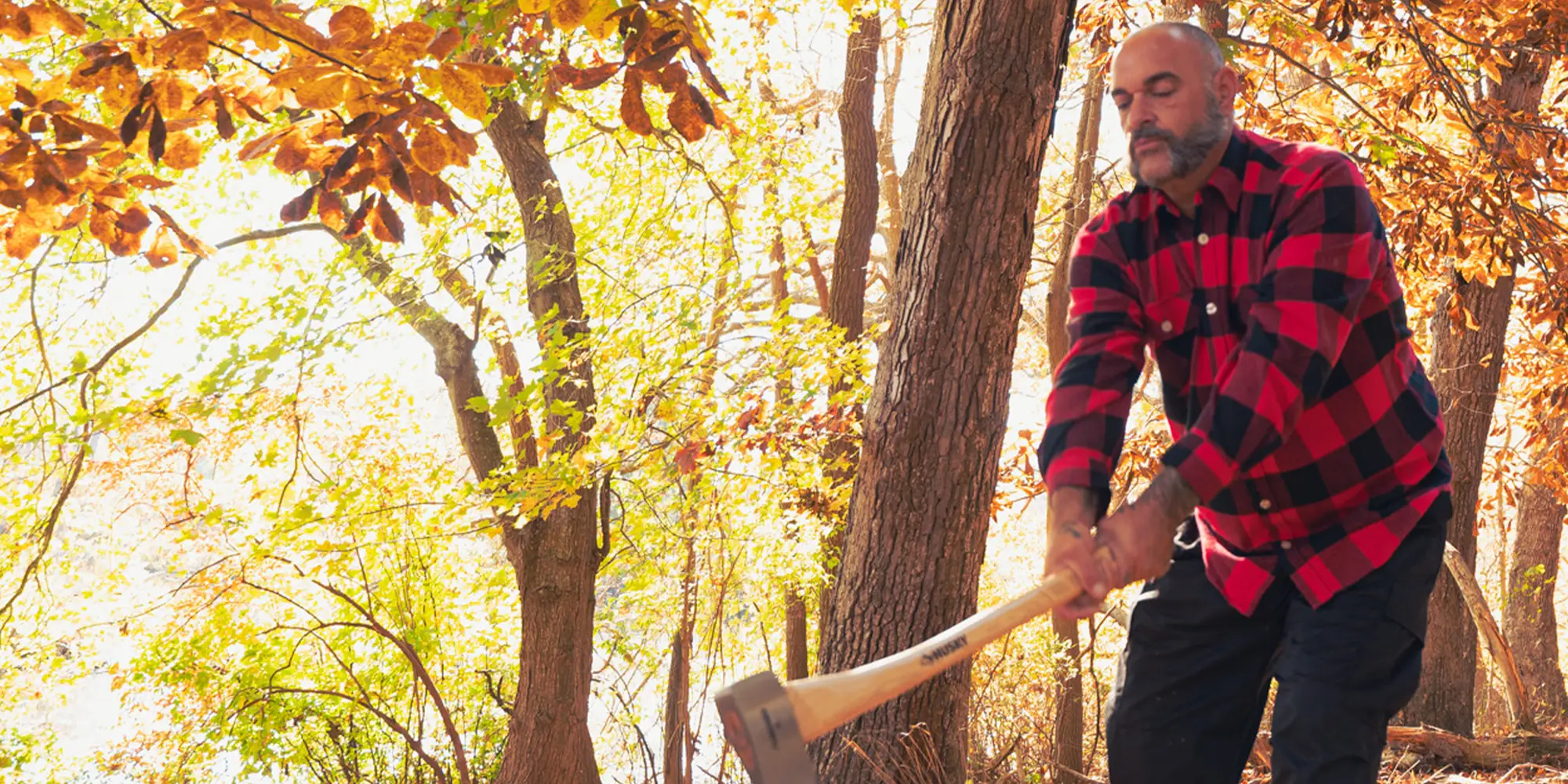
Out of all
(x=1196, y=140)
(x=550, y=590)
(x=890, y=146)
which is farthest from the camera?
(x=890, y=146)

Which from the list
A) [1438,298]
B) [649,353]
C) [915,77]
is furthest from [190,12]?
[915,77]

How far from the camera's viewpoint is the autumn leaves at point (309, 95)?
2.57m

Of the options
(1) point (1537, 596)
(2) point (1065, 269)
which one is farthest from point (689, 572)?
(1) point (1537, 596)

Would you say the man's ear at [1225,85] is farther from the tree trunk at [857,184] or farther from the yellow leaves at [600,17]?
the tree trunk at [857,184]

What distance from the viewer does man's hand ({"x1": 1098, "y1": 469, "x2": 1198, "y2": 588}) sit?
5.94 ft

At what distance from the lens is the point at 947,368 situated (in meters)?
3.73

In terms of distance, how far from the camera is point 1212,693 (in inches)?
84.3

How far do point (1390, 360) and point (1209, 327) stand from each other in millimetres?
295

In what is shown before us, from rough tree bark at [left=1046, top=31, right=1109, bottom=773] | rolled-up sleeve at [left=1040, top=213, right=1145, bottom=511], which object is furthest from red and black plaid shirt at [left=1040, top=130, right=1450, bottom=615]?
rough tree bark at [left=1046, top=31, right=1109, bottom=773]

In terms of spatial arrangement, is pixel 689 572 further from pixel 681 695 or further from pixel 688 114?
pixel 688 114

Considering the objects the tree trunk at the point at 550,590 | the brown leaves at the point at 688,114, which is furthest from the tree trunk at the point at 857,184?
the brown leaves at the point at 688,114

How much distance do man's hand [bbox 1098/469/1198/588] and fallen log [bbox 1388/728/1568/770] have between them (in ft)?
16.4

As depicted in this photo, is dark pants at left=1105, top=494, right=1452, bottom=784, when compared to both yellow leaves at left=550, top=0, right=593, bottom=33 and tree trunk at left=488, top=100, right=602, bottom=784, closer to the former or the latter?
yellow leaves at left=550, top=0, right=593, bottom=33

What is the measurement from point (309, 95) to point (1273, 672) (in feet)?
7.33
